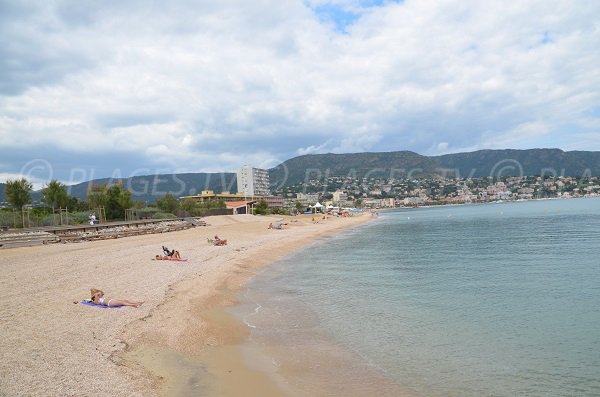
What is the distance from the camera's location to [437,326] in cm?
1043

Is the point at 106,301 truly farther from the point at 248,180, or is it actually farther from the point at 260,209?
the point at 248,180

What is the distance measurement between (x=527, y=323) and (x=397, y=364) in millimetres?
4389

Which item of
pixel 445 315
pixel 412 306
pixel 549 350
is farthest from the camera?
pixel 412 306

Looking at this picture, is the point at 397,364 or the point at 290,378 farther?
the point at 397,364

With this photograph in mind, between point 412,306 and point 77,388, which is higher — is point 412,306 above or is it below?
below

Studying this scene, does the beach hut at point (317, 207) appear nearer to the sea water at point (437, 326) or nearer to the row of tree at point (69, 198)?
the row of tree at point (69, 198)

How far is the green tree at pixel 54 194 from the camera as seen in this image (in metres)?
49.2

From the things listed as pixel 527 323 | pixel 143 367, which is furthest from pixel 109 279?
pixel 527 323

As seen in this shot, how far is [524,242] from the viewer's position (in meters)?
29.8

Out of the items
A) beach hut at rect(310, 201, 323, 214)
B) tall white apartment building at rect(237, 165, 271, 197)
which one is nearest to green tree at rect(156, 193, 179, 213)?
beach hut at rect(310, 201, 323, 214)

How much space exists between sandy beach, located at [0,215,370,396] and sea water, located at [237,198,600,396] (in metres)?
0.92

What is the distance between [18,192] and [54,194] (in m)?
8.17

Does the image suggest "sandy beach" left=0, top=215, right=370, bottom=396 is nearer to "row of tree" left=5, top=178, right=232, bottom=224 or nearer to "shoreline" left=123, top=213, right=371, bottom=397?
"shoreline" left=123, top=213, right=371, bottom=397

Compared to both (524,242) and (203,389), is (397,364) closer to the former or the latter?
(203,389)
